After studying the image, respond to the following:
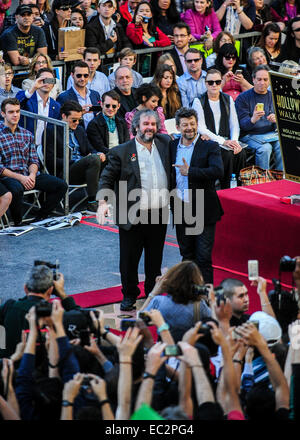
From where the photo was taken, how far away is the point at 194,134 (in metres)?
8.79

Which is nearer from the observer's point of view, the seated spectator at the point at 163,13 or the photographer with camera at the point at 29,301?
the photographer with camera at the point at 29,301

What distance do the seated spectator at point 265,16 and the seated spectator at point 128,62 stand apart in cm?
373

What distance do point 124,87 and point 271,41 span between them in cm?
367

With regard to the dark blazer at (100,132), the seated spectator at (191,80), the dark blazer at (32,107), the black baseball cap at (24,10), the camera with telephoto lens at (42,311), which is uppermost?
the black baseball cap at (24,10)

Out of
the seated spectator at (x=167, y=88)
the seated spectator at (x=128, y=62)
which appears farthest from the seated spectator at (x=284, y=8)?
the seated spectator at (x=167, y=88)

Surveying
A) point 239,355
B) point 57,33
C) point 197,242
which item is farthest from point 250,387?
point 57,33

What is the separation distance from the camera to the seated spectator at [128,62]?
44.2ft

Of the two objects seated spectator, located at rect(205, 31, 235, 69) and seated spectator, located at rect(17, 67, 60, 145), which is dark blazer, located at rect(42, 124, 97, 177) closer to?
seated spectator, located at rect(17, 67, 60, 145)

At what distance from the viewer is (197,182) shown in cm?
882

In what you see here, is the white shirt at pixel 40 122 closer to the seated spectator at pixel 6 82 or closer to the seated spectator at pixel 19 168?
the seated spectator at pixel 6 82

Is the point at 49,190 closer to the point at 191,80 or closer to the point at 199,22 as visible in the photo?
the point at 191,80

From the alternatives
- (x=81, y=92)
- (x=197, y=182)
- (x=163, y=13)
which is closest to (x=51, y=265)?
(x=197, y=182)

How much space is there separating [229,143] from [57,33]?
3482 millimetres

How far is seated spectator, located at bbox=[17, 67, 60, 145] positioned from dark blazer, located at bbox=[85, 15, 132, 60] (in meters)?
1.87
